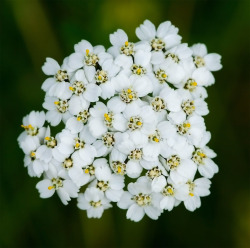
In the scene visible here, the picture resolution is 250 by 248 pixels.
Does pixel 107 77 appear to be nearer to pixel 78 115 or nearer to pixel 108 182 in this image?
pixel 78 115

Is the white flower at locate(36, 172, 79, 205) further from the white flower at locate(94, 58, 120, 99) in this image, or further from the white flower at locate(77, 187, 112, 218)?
the white flower at locate(94, 58, 120, 99)

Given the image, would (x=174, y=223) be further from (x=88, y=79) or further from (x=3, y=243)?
(x=88, y=79)

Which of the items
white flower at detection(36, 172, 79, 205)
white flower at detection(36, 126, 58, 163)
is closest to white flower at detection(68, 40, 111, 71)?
white flower at detection(36, 126, 58, 163)

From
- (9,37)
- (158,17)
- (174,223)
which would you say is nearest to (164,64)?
(158,17)

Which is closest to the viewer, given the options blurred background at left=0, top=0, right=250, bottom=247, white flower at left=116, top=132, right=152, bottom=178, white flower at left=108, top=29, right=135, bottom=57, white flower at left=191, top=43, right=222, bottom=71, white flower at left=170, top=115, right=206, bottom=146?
white flower at left=116, top=132, right=152, bottom=178

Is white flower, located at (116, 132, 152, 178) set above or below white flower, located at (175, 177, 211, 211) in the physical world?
above

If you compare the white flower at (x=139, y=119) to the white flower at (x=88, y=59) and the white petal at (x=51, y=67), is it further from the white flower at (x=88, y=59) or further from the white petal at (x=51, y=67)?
the white petal at (x=51, y=67)

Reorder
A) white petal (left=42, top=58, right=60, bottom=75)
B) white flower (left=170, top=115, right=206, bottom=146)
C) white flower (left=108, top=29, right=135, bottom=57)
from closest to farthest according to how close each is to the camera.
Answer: white flower (left=170, top=115, right=206, bottom=146), white flower (left=108, top=29, right=135, bottom=57), white petal (left=42, top=58, right=60, bottom=75)
